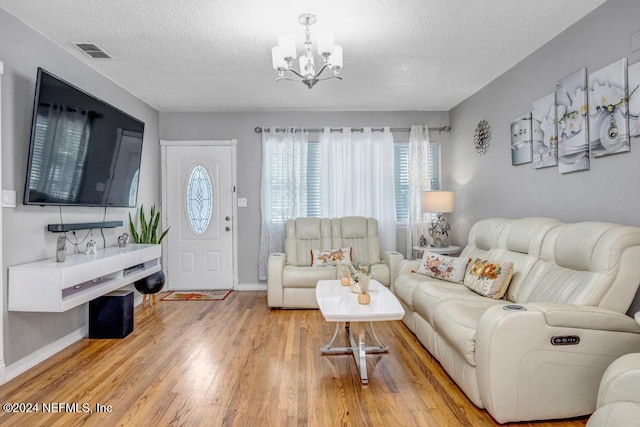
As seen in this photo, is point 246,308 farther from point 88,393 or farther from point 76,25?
point 76,25

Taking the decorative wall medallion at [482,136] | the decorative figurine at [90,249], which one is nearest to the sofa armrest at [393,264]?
the decorative wall medallion at [482,136]

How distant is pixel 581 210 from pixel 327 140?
3.10 meters

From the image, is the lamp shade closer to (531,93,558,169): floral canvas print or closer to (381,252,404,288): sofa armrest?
(381,252,404,288): sofa armrest

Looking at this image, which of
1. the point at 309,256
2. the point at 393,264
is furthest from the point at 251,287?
the point at 393,264

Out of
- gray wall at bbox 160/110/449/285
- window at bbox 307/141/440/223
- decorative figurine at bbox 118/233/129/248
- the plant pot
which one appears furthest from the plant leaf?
window at bbox 307/141/440/223

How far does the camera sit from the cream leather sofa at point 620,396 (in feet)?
4.29

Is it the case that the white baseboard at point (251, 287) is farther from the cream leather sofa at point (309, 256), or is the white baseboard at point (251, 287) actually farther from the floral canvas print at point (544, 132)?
the floral canvas print at point (544, 132)

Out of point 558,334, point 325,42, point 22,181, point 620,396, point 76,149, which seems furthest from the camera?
point 76,149

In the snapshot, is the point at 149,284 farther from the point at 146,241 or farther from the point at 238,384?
the point at 238,384

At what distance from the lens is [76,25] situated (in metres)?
2.72

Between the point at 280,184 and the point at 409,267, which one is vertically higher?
the point at 280,184

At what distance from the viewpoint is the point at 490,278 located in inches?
113

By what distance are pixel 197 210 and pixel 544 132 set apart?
4.12m

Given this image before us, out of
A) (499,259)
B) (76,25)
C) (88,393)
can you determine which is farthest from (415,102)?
(88,393)
